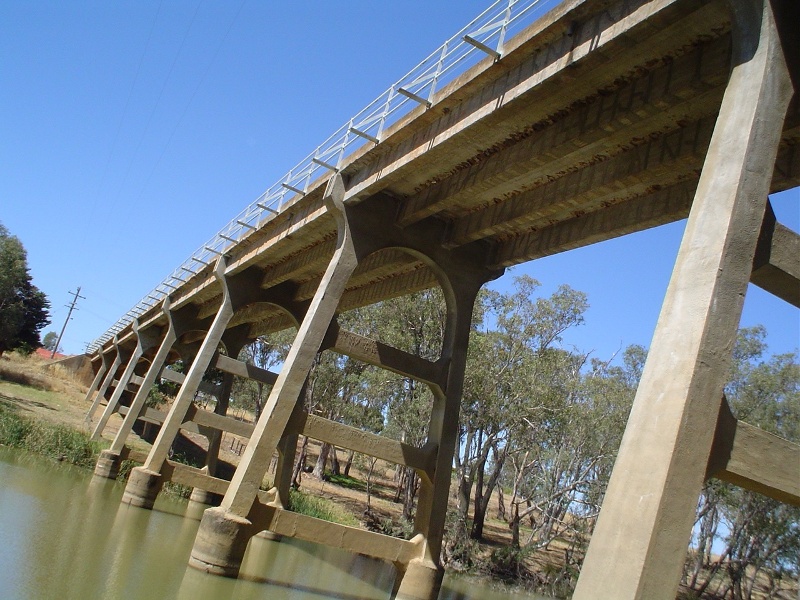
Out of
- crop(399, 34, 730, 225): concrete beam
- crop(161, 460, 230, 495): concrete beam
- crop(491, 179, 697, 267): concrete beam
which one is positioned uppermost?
crop(399, 34, 730, 225): concrete beam

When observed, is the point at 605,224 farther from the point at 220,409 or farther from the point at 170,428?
the point at 220,409

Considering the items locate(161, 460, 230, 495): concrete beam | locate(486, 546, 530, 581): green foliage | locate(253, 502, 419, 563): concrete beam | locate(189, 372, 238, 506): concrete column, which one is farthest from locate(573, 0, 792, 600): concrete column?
locate(486, 546, 530, 581): green foliage

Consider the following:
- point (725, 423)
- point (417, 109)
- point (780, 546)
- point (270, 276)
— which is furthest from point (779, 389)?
point (725, 423)

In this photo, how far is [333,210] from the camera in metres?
12.3

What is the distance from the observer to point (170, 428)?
17078mm

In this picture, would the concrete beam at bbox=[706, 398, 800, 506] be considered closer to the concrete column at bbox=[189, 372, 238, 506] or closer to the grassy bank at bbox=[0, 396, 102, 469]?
the concrete column at bbox=[189, 372, 238, 506]

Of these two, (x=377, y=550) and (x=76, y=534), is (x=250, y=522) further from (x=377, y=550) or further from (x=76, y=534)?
(x=76, y=534)

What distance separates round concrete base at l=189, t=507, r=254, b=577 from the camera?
9844mm

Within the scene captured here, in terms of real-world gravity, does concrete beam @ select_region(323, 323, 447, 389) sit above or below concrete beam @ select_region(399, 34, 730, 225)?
below

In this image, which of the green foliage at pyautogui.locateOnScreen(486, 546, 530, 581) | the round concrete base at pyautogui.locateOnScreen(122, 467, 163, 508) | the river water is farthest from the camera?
the green foliage at pyautogui.locateOnScreen(486, 546, 530, 581)

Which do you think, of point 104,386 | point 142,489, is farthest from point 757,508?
point 104,386

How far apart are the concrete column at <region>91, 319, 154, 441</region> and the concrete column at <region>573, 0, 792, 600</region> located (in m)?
25.1

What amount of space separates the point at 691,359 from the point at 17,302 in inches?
1743

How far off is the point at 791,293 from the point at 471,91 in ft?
16.8
